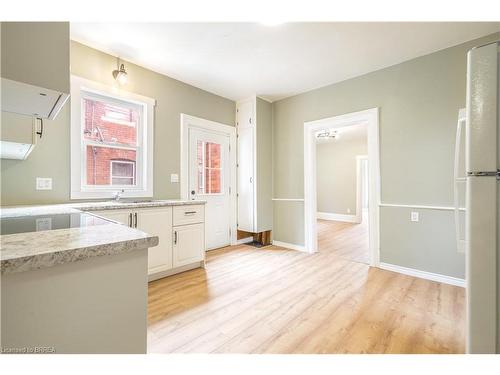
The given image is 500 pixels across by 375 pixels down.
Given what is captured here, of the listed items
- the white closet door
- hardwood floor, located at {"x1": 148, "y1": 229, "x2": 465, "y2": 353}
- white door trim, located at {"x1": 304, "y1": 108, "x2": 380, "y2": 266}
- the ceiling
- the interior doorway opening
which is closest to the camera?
hardwood floor, located at {"x1": 148, "y1": 229, "x2": 465, "y2": 353}

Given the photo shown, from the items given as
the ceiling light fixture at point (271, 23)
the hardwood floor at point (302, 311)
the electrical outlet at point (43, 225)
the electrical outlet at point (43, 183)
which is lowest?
the hardwood floor at point (302, 311)

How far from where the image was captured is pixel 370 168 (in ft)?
10.1

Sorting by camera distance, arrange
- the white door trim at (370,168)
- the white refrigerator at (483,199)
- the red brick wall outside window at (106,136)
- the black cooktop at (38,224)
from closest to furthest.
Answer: the black cooktop at (38,224), the white refrigerator at (483,199), the red brick wall outside window at (106,136), the white door trim at (370,168)

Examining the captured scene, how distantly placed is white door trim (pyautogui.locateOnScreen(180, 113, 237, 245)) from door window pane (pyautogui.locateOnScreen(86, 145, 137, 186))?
0.66 meters

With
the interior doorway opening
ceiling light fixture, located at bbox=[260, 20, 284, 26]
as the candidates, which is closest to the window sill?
ceiling light fixture, located at bbox=[260, 20, 284, 26]

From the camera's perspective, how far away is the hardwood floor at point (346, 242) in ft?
11.5

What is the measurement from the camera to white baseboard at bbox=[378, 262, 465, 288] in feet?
8.04

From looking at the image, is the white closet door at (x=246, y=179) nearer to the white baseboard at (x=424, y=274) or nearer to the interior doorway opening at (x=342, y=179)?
the white baseboard at (x=424, y=274)

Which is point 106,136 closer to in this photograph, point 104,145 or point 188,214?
point 104,145

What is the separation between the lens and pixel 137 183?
117 inches

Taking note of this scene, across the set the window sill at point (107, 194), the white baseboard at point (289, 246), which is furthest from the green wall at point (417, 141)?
the window sill at point (107, 194)

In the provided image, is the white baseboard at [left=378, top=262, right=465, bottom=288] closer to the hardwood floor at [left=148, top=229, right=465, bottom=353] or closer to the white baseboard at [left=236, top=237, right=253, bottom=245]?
the hardwood floor at [left=148, top=229, right=465, bottom=353]
